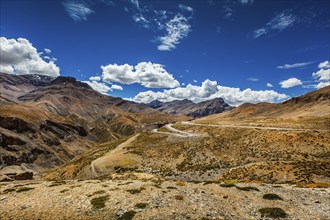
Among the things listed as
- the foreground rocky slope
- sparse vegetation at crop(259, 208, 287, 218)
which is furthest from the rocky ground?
the foreground rocky slope

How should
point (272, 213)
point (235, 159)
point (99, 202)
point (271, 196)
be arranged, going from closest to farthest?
point (272, 213) < point (99, 202) < point (271, 196) < point (235, 159)

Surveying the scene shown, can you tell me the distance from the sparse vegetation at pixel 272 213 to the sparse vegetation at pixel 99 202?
44.4 ft

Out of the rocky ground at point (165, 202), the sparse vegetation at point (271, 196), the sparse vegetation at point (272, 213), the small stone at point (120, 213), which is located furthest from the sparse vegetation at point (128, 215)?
the sparse vegetation at point (271, 196)

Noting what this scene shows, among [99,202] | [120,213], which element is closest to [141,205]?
[120,213]

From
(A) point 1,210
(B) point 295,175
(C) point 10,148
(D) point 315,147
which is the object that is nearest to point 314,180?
(B) point 295,175

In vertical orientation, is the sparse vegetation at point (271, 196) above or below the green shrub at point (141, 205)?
below

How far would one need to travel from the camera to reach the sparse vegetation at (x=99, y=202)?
2290 cm

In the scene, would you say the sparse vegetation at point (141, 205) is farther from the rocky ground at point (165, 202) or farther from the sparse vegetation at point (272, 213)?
the sparse vegetation at point (272, 213)

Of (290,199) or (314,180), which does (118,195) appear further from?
(314,180)

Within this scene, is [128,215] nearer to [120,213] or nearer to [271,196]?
[120,213]

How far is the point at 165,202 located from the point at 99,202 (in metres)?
5.95

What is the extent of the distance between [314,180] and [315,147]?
2636 centimetres

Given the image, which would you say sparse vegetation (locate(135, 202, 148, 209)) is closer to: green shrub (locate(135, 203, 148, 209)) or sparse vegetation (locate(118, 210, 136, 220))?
green shrub (locate(135, 203, 148, 209))

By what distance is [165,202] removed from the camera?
23156 millimetres
